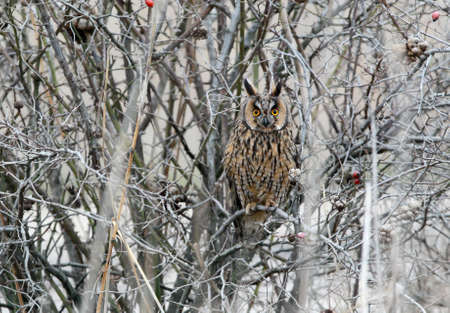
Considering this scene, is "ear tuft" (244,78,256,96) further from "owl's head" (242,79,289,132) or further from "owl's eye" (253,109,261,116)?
"owl's eye" (253,109,261,116)

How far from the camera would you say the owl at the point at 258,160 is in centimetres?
362

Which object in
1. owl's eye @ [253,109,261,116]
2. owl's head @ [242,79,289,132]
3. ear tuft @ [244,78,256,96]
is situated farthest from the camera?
owl's eye @ [253,109,261,116]

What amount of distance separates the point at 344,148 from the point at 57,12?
179 cm

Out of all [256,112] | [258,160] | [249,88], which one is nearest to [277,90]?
[249,88]

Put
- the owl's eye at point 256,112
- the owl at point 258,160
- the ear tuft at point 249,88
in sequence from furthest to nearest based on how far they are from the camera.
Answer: the owl at point 258,160
the owl's eye at point 256,112
the ear tuft at point 249,88

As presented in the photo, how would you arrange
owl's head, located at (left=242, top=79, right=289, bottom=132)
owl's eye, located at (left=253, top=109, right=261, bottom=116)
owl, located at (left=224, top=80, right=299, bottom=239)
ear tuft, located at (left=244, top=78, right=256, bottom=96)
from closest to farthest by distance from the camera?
ear tuft, located at (left=244, top=78, right=256, bottom=96)
owl's head, located at (left=242, top=79, right=289, bottom=132)
owl's eye, located at (left=253, top=109, right=261, bottom=116)
owl, located at (left=224, top=80, right=299, bottom=239)

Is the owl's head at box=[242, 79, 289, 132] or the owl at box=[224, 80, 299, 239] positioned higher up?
the owl's head at box=[242, 79, 289, 132]

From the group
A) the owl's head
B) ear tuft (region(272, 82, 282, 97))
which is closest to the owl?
the owl's head

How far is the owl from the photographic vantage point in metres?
3.62

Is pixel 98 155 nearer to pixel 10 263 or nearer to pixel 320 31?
pixel 10 263

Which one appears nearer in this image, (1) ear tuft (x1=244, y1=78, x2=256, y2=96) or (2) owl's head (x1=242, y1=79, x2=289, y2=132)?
(1) ear tuft (x1=244, y1=78, x2=256, y2=96)

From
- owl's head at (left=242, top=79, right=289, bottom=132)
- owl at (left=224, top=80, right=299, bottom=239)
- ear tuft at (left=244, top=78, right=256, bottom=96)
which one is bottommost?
owl at (left=224, top=80, right=299, bottom=239)

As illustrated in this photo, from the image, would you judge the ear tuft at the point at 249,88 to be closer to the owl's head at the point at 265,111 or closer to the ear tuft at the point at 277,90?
the owl's head at the point at 265,111

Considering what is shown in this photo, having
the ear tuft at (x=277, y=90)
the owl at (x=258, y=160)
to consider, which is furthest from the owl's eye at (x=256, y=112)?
the ear tuft at (x=277, y=90)
